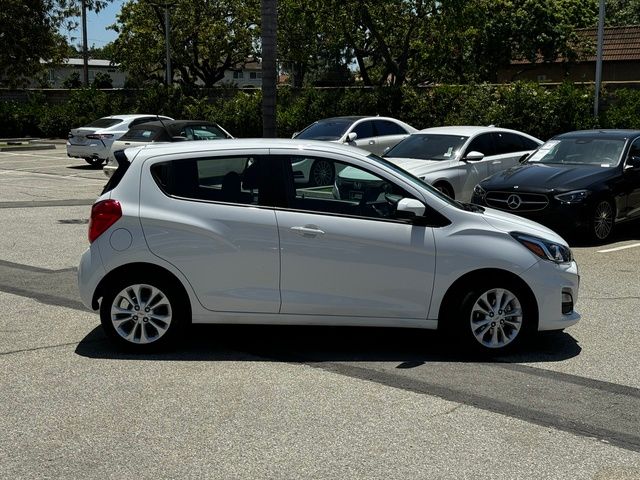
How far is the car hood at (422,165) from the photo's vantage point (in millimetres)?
14273

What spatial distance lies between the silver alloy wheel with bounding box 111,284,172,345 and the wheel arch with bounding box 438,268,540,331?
83.6 inches

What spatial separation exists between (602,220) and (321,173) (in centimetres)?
704

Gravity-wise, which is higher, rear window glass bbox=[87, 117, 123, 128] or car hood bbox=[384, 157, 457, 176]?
rear window glass bbox=[87, 117, 123, 128]

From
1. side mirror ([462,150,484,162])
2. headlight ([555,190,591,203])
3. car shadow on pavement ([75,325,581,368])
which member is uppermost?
side mirror ([462,150,484,162])

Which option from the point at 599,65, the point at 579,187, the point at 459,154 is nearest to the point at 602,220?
the point at 579,187

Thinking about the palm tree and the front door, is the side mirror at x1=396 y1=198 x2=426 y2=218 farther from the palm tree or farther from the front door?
the palm tree

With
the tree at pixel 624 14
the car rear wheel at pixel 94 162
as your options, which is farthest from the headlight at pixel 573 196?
the tree at pixel 624 14

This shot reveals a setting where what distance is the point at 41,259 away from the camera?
1093 centimetres

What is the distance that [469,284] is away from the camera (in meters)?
6.79

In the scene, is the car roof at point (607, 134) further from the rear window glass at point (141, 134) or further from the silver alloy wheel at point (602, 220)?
the rear window glass at point (141, 134)

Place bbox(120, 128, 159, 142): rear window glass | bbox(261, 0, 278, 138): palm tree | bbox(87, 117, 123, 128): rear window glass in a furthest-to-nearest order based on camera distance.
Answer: bbox(87, 117, 123, 128): rear window glass, bbox(120, 128, 159, 142): rear window glass, bbox(261, 0, 278, 138): palm tree

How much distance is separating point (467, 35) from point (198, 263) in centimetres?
2979

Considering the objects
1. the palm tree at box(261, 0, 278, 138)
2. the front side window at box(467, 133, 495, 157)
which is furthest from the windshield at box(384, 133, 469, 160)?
the palm tree at box(261, 0, 278, 138)

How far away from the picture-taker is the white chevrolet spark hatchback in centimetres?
671
